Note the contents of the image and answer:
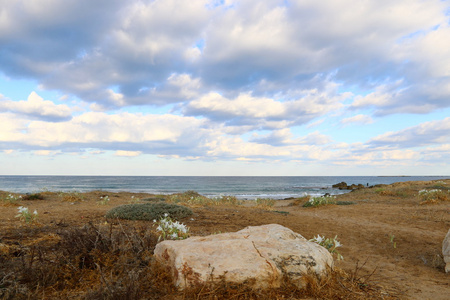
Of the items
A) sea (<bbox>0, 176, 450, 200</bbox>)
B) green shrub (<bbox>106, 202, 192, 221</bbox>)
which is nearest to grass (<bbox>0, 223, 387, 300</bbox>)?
green shrub (<bbox>106, 202, 192, 221</bbox>)

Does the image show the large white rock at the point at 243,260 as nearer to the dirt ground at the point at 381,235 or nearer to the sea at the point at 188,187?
the dirt ground at the point at 381,235

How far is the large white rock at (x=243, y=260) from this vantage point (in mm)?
2973

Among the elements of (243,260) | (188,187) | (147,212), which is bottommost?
(188,187)

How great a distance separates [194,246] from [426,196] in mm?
16683

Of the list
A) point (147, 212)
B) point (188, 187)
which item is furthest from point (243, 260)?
point (188, 187)

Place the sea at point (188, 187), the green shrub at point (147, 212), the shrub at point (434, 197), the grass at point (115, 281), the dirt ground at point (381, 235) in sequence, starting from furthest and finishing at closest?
the sea at point (188, 187)
the shrub at point (434, 197)
the green shrub at point (147, 212)
the dirt ground at point (381, 235)
the grass at point (115, 281)

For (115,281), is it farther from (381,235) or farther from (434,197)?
(434,197)

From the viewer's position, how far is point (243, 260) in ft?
10.3

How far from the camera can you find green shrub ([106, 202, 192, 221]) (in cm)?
909

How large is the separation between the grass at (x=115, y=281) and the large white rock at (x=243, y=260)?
87mm

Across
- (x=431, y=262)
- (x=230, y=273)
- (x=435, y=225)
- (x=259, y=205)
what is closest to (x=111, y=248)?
(x=230, y=273)

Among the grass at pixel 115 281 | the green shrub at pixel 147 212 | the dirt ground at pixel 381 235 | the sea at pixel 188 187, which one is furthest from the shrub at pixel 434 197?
the grass at pixel 115 281

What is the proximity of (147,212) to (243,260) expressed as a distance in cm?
697

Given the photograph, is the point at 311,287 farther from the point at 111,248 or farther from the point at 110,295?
the point at 111,248
